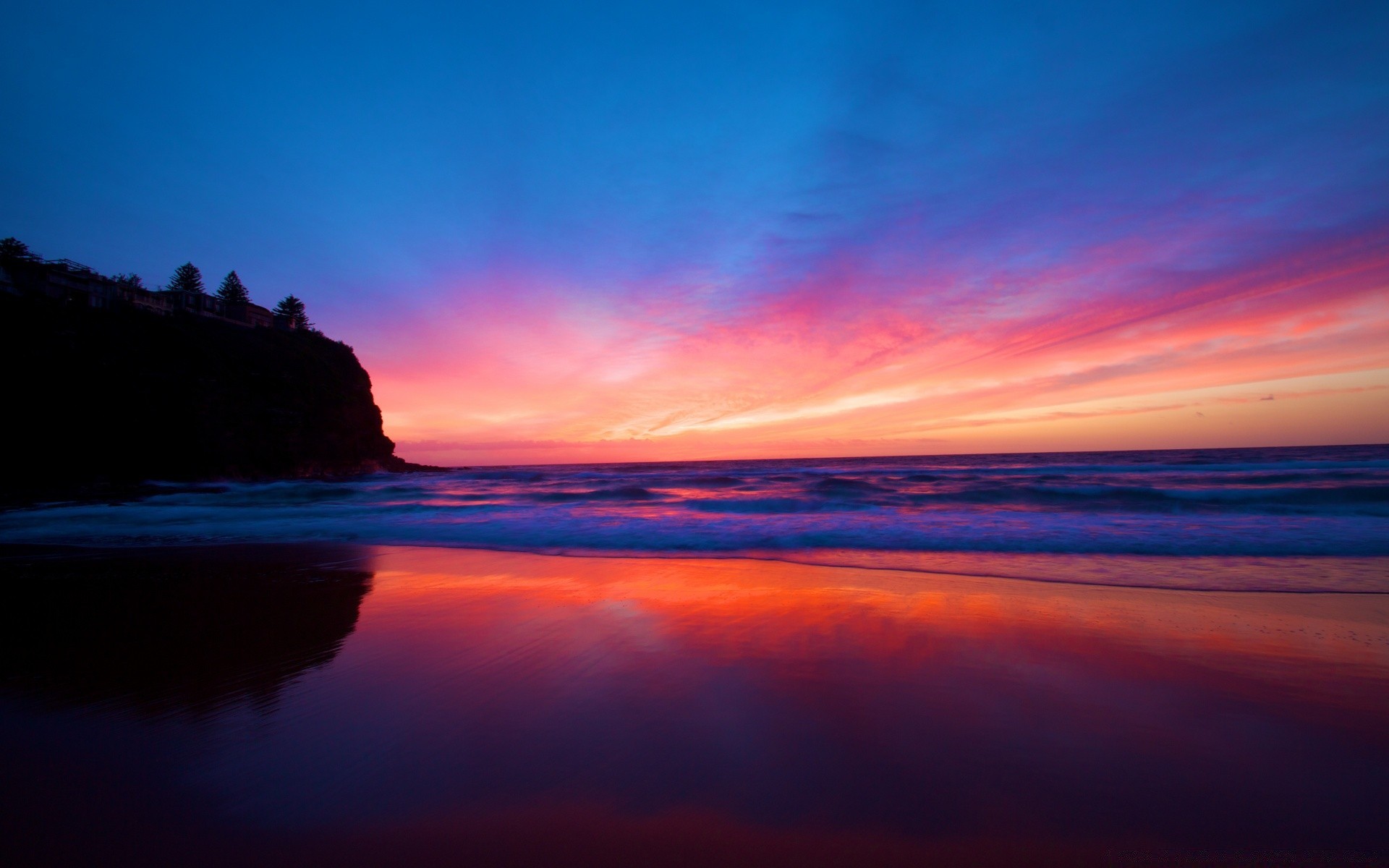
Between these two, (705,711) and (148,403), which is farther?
(148,403)

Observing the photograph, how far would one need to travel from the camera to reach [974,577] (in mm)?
5758

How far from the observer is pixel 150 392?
969 inches

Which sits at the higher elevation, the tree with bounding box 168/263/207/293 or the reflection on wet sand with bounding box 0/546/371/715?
the tree with bounding box 168/263/207/293

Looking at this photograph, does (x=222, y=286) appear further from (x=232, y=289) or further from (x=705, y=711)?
(x=705, y=711)

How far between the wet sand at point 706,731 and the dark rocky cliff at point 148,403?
22.2 m

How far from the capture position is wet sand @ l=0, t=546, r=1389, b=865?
1838 mm

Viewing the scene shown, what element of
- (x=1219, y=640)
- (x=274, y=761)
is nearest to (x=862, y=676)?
(x=1219, y=640)

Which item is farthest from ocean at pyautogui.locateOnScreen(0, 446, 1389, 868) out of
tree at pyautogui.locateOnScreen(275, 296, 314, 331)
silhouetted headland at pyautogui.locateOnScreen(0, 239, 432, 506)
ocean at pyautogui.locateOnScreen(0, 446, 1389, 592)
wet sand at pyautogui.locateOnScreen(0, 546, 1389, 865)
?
tree at pyautogui.locateOnScreen(275, 296, 314, 331)

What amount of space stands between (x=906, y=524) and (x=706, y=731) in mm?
8409

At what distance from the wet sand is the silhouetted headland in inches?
835

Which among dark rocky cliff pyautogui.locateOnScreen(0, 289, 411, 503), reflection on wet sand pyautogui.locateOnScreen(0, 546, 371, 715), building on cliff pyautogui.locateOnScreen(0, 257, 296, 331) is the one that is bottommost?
reflection on wet sand pyautogui.locateOnScreen(0, 546, 371, 715)

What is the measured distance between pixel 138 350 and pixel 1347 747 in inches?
1484

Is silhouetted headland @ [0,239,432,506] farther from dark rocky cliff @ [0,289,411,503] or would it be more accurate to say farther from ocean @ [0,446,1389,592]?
ocean @ [0,446,1389,592]

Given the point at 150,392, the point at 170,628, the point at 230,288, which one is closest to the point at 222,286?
the point at 230,288
